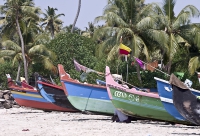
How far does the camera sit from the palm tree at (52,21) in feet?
210

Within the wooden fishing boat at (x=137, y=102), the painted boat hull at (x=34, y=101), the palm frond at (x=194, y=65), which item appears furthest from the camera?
the palm frond at (x=194, y=65)

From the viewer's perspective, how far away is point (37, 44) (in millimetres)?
40688

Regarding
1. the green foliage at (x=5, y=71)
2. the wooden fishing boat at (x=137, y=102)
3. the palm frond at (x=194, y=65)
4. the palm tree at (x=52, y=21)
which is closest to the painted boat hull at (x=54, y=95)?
the wooden fishing boat at (x=137, y=102)

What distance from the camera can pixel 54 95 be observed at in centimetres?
2383

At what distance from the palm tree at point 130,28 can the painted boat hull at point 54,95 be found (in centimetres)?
583

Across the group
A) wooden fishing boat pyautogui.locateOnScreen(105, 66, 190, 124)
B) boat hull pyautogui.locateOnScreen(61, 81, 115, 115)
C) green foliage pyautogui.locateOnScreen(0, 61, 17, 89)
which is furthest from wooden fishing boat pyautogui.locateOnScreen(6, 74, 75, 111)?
green foliage pyautogui.locateOnScreen(0, 61, 17, 89)

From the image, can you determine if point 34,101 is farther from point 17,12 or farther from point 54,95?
point 17,12

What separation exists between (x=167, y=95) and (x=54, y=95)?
31.3 feet

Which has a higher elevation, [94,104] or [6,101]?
[94,104]

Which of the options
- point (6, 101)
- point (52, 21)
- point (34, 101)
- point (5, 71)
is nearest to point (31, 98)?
point (34, 101)

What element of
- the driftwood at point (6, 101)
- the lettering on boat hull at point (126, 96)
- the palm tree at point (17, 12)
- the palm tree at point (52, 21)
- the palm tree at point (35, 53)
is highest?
the palm tree at point (52, 21)

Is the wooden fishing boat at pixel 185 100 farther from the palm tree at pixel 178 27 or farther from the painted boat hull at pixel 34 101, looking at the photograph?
the palm tree at pixel 178 27

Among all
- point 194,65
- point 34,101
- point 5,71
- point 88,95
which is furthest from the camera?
point 5,71

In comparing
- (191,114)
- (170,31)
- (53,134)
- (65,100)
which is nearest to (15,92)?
(65,100)
